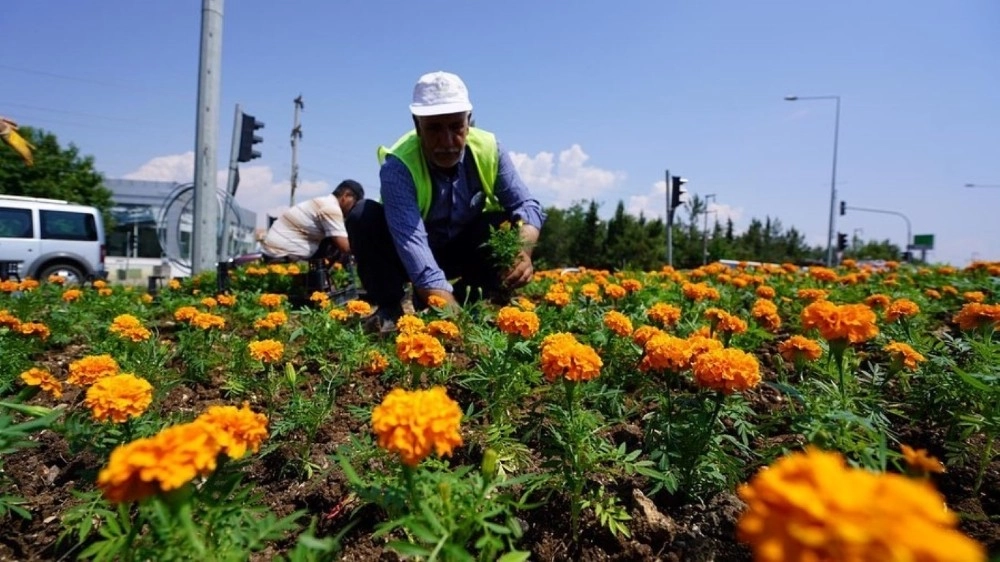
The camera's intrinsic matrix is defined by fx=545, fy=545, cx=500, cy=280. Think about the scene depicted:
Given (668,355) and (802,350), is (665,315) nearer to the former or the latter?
(802,350)

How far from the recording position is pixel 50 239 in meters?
11.4

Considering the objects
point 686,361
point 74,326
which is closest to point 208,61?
point 74,326

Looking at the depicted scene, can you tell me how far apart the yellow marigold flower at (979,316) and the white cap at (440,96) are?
7.53 feet

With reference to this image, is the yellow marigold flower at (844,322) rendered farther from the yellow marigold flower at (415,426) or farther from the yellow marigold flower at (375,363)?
the yellow marigold flower at (375,363)

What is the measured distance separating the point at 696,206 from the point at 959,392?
38.6m

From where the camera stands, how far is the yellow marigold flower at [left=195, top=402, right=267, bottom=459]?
871mm

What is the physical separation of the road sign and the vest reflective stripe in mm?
44467

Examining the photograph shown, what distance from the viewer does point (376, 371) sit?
1.98m

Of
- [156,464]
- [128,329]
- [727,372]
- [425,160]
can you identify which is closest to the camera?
[156,464]

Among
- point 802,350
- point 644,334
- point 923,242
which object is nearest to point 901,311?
point 802,350

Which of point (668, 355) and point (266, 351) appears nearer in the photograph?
point (668, 355)

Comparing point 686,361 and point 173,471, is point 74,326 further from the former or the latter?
point 686,361

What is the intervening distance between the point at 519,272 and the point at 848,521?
2.82 m

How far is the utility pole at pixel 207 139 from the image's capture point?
6.62 m
